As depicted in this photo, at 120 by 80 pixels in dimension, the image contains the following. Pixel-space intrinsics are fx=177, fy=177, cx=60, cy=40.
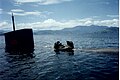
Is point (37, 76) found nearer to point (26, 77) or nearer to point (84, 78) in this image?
point (26, 77)

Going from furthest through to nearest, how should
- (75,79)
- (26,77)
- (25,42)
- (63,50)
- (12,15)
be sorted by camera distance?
(25,42)
(12,15)
(63,50)
(26,77)
(75,79)

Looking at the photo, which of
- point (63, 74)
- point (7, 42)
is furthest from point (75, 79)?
point (7, 42)

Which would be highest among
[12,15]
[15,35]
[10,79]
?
[12,15]

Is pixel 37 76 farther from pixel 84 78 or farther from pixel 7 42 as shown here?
pixel 7 42

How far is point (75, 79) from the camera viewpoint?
583 inches

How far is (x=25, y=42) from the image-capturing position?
140 ft

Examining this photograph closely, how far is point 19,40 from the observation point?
1619 inches

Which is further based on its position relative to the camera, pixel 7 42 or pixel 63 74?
pixel 7 42

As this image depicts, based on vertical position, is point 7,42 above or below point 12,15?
below

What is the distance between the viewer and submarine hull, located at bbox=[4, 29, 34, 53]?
40.8 meters

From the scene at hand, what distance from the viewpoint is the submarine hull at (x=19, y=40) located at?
134 feet

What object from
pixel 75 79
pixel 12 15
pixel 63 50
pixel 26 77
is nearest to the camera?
pixel 75 79

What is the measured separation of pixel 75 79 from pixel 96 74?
2.42 meters

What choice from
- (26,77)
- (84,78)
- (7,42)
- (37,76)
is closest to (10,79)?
(26,77)
